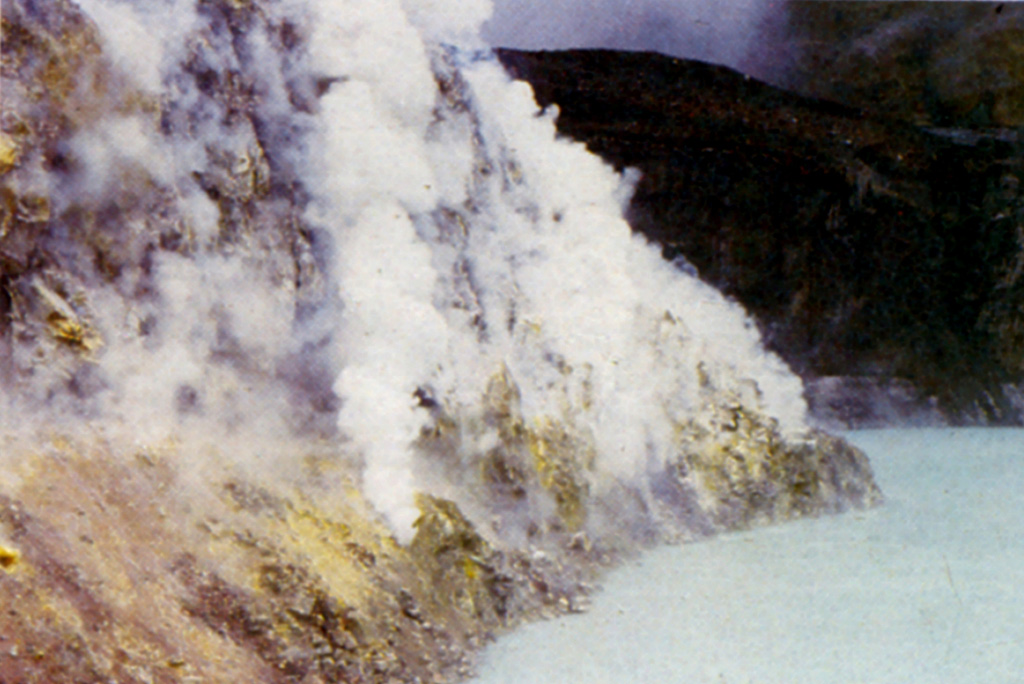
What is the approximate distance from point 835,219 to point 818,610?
7.92m

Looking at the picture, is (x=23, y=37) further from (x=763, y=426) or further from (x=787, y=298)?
(x=787, y=298)

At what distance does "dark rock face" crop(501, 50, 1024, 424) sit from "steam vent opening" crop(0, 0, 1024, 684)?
1930 mm

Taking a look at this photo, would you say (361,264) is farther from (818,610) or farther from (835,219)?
(835,219)

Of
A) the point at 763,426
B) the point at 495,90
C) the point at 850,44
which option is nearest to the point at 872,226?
the point at 850,44

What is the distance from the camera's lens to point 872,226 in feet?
39.1

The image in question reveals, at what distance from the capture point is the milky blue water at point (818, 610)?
4203 millimetres

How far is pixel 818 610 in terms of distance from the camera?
5051mm

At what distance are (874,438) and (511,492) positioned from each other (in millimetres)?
6821

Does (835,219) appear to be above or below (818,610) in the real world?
above

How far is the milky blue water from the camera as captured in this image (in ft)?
13.8

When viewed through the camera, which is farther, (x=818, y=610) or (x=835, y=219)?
(x=835, y=219)

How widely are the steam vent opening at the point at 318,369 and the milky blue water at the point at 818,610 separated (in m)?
0.31

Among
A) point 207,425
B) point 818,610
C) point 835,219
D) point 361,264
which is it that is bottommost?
point 818,610

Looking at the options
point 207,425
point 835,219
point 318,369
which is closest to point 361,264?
point 318,369
